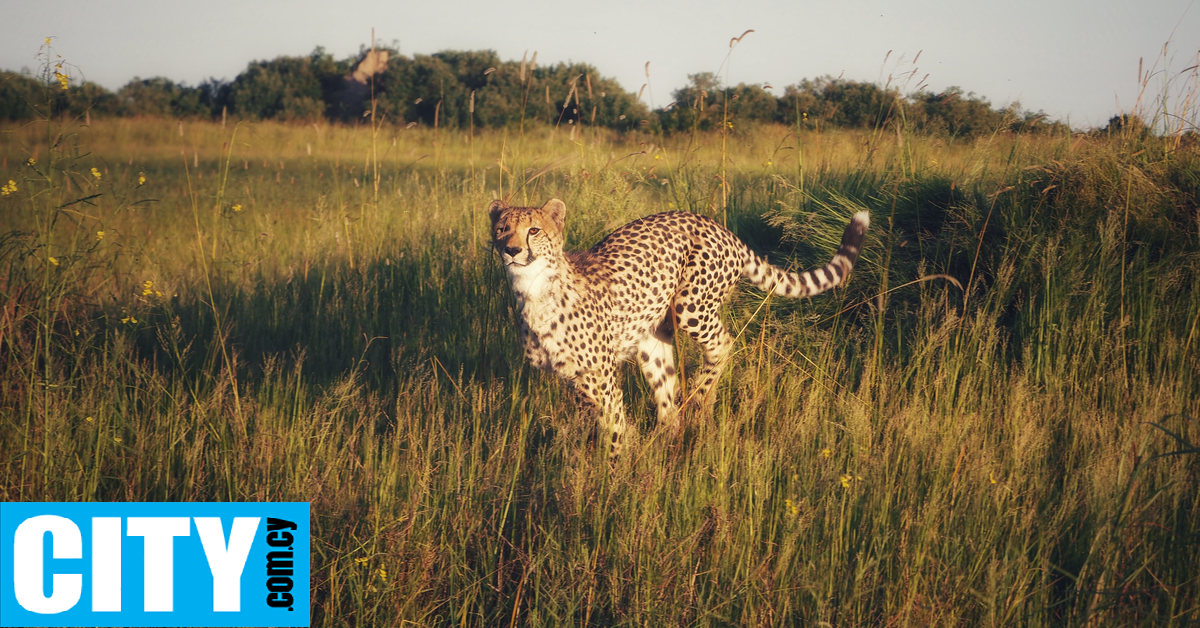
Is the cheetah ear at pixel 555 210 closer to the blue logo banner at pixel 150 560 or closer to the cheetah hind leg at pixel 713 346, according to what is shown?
the cheetah hind leg at pixel 713 346

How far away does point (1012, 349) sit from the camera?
3.68 m

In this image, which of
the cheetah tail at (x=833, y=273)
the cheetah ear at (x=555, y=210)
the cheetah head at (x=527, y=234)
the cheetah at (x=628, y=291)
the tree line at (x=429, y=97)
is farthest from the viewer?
the tree line at (x=429, y=97)

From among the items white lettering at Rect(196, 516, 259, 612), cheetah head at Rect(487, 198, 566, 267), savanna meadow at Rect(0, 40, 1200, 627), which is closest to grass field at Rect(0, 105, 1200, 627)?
savanna meadow at Rect(0, 40, 1200, 627)

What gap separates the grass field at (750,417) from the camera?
2203mm

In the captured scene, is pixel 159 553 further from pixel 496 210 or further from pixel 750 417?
pixel 750 417

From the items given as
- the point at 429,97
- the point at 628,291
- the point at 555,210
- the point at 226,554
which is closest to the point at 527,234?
the point at 555,210

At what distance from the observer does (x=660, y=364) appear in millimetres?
4066

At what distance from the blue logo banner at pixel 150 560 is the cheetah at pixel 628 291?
132 cm

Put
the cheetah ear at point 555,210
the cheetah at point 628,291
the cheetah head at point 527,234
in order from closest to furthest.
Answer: the cheetah head at point 527,234 → the cheetah at point 628,291 → the cheetah ear at point 555,210

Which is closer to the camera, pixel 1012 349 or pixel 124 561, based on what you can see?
pixel 124 561

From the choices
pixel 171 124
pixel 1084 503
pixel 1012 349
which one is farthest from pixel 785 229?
pixel 171 124

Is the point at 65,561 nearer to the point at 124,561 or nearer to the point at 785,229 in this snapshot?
the point at 124,561

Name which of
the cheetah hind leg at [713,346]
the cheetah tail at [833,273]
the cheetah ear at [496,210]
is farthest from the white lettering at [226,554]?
the cheetah tail at [833,273]

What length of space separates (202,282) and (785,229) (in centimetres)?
418
